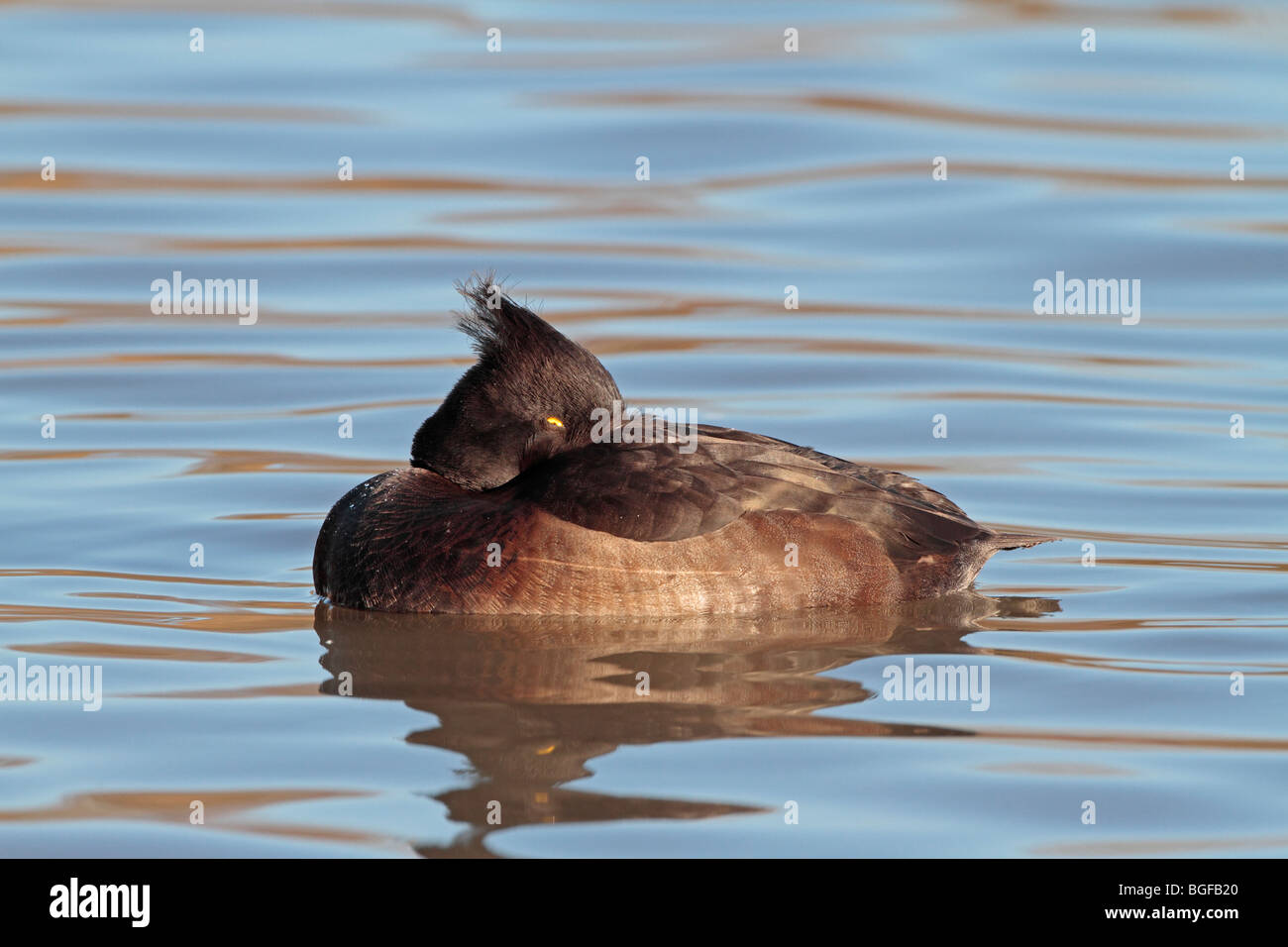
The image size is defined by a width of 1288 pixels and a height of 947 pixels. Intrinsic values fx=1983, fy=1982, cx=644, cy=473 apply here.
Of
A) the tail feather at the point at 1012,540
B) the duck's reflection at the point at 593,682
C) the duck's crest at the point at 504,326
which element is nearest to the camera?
the duck's reflection at the point at 593,682

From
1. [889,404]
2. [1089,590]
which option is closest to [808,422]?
[889,404]

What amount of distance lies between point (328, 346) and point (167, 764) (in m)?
8.03

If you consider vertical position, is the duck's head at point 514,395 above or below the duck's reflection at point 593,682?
above

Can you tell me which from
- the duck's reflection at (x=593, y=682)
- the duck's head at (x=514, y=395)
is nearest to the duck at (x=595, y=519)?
the duck's head at (x=514, y=395)

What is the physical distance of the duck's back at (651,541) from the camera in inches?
349

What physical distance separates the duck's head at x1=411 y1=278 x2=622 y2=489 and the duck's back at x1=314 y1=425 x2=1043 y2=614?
0.17 metres

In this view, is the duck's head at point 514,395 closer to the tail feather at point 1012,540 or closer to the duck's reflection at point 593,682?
the duck's reflection at point 593,682

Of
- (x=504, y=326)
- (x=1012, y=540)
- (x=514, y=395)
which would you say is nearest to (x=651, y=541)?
(x=514, y=395)

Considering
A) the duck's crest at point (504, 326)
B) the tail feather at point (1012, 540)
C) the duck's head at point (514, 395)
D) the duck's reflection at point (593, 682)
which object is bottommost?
the duck's reflection at point (593, 682)

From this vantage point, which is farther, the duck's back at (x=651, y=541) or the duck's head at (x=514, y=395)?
the duck's head at (x=514, y=395)

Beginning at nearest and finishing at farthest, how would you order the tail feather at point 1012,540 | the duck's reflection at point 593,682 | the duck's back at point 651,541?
the duck's reflection at point 593,682 < the duck's back at point 651,541 < the tail feather at point 1012,540

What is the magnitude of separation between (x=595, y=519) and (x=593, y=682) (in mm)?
1057

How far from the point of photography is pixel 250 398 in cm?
1351

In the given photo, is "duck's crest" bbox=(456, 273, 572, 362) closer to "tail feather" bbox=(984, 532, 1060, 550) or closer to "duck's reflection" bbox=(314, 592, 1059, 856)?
"duck's reflection" bbox=(314, 592, 1059, 856)
